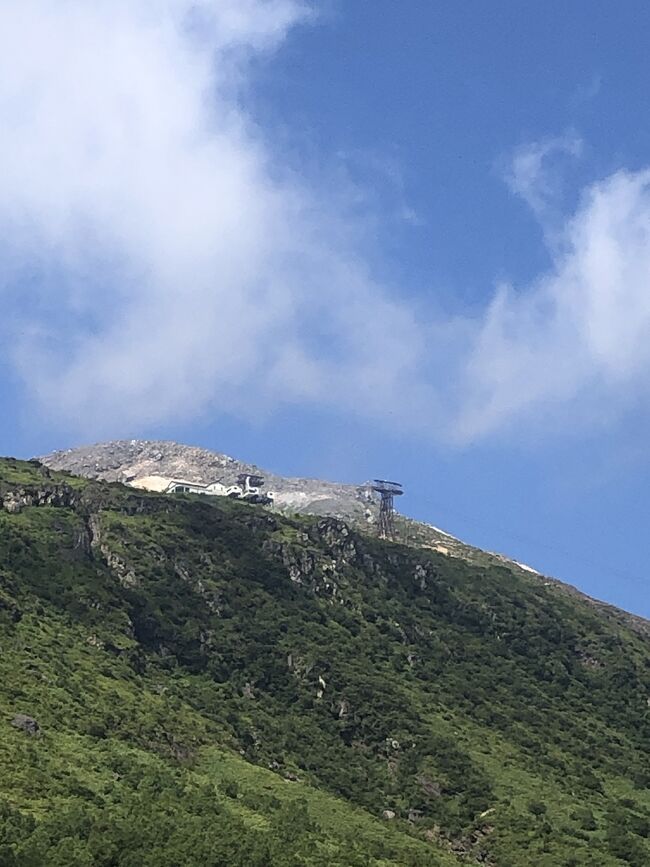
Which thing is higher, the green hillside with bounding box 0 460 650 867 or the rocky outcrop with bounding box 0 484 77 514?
the rocky outcrop with bounding box 0 484 77 514

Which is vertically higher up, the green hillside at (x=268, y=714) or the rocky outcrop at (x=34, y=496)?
the rocky outcrop at (x=34, y=496)

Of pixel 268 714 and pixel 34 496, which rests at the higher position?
pixel 34 496

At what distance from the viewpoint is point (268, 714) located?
147375 millimetres

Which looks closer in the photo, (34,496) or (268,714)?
(268,714)

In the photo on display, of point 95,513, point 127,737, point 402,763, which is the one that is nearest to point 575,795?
point 402,763

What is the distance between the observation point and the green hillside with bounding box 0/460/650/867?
3649 inches

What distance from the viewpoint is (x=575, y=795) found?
140250 millimetres

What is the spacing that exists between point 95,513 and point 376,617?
151 feet

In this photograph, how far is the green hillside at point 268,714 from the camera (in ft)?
304

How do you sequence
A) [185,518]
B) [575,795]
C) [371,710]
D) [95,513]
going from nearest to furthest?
1. [575,795]
2. [371,710]
3. [95,513]
4. [185,518]

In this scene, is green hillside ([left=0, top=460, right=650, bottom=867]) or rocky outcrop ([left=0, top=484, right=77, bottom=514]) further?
A: rocky outcrop ([left=0, top=484, right=77, bottom=514])

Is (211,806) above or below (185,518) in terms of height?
below

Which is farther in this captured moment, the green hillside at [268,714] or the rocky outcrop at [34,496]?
the rocky outcrop at [34,496]

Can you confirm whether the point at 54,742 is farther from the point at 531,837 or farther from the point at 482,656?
the point at 482,656
